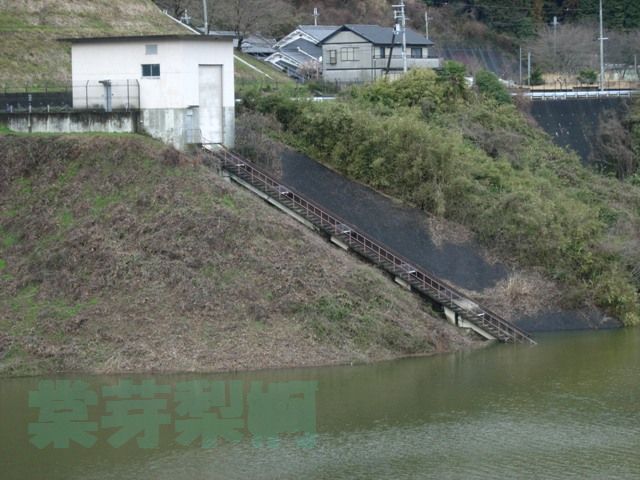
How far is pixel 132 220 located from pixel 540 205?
14.6 m

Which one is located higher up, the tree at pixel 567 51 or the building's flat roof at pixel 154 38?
the tree at pixel 567 51

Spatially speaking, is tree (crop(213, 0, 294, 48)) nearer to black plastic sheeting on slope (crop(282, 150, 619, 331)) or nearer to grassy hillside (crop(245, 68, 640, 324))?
grassy hillside (crop(245, 68, 640, 324))

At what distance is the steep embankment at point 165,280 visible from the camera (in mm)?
29797

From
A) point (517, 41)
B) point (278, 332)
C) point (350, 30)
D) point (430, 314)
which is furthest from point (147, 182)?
point (517, 41)

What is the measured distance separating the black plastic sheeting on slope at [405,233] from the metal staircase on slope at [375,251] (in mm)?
1204

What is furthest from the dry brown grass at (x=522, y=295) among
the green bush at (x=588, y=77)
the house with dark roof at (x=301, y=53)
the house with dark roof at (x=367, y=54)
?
the green bush at (x=588, y=77)

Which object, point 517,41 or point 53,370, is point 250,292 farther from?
point 517,41

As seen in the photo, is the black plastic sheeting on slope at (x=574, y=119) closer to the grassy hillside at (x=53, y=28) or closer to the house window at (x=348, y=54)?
the house window at (x=348, y=54)

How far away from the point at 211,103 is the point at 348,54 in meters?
20.0

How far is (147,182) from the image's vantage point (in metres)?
34.8

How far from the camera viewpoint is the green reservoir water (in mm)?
22234

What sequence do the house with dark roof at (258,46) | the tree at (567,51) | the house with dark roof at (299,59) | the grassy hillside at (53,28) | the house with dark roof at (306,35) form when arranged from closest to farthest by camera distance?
the grassy hillside at (53,28) → the house with dark roof at (299,59) → the house with dark roof at (258,46) → the house with dark roof at (306,35) → the tree at (567,51)

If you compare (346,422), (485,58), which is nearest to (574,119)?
(485,58)

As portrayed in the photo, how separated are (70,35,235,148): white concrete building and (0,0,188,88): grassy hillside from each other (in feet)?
22.7
